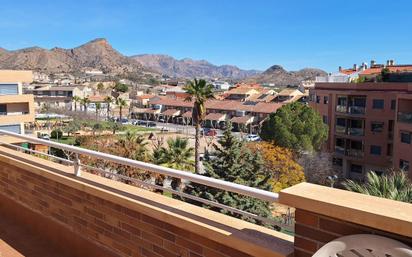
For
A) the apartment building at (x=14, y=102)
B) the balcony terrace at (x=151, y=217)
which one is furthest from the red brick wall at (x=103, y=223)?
the apartment building at (x=14, y=102)

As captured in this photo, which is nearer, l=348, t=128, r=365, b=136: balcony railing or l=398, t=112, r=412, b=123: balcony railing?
l=398, t=112, r=412, b=123: balcony railing

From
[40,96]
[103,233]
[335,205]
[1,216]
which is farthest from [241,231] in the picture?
[40,96]

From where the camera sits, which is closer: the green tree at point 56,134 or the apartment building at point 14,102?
the apartment building at point 14,102

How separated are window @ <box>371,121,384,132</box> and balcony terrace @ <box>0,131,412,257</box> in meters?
30.3

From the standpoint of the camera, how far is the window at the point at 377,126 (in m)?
31.4

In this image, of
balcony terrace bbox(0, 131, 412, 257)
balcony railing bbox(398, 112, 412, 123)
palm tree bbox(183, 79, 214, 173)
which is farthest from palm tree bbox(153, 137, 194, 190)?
balcony terrace bbox(0, 131, 412, 257)

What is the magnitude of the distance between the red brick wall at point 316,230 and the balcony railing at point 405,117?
26.1 meters

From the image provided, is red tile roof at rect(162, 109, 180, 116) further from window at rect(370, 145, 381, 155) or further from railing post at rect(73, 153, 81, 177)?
railing post at rect(73, 153, 81, 177)

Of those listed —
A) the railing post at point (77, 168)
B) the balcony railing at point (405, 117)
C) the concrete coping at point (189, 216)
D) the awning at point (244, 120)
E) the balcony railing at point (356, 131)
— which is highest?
the railing post at point (77, 168)

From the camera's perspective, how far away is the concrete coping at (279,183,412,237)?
5.46 feet

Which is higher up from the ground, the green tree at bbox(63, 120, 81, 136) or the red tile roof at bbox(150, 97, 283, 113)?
the red tile roof at bbox(150, 97, 283, 113)

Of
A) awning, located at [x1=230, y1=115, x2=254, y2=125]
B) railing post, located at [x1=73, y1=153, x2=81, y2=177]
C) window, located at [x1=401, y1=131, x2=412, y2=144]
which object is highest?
railing post, located at [x1=73, y1=153, x2=81, y2=177]

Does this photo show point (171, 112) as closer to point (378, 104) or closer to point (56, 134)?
point (56, 134)

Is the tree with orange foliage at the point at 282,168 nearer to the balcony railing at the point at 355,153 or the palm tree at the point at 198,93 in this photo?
the palm tree at the point at 198,93
